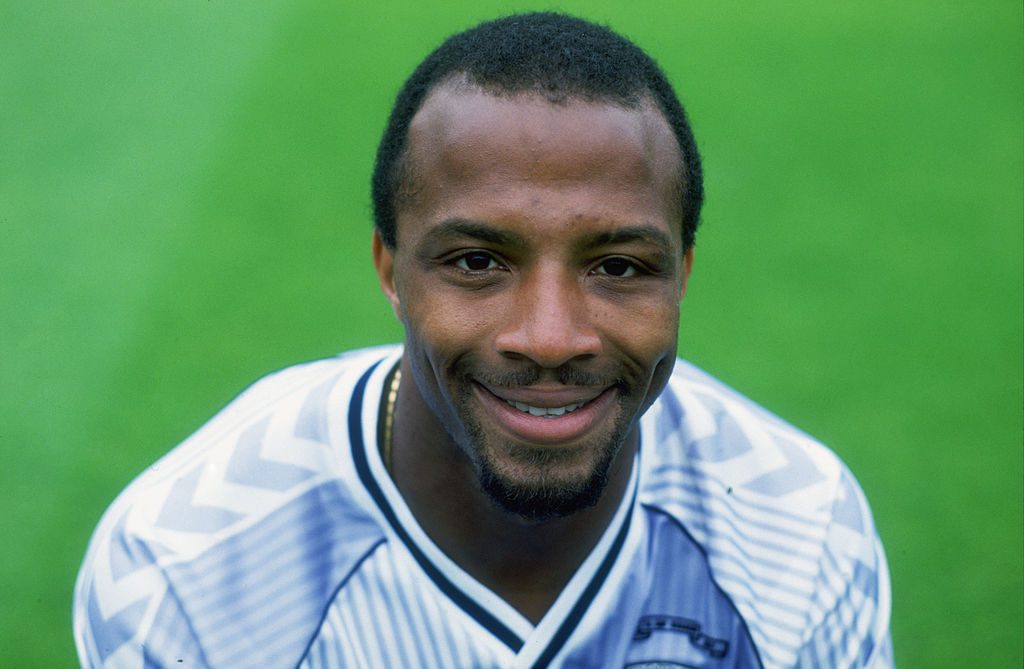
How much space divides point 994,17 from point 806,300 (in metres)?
3.16

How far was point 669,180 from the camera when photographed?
2.29m

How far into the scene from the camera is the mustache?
217cm

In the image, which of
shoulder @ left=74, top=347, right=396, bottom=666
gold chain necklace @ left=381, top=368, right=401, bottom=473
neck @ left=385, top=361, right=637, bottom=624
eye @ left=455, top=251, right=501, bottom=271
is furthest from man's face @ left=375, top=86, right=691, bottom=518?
shoulder @ left=74, top=347, right=396, bottom=666

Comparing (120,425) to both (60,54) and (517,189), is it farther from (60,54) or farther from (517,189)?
(517,189)

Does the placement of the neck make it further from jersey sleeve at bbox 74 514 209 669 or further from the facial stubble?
jersey sleeve at bbox 74 514 209 669

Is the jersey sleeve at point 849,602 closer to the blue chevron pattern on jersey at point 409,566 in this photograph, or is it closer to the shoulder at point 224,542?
the blue chevron pattern on jersey at point 409,566

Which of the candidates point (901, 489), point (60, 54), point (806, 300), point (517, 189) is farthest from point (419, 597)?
point (60, 54)

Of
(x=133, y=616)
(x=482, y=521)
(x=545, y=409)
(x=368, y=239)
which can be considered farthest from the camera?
(x=368, y=239)

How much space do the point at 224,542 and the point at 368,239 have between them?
3.81m

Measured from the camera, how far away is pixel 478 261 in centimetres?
221

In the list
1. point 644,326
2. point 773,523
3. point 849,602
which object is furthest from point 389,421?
point 849,602

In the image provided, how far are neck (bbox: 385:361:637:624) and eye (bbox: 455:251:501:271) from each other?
381 millimetres

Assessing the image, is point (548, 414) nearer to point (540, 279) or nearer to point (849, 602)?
point (540, 279)

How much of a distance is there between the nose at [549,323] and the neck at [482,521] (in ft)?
1.25
